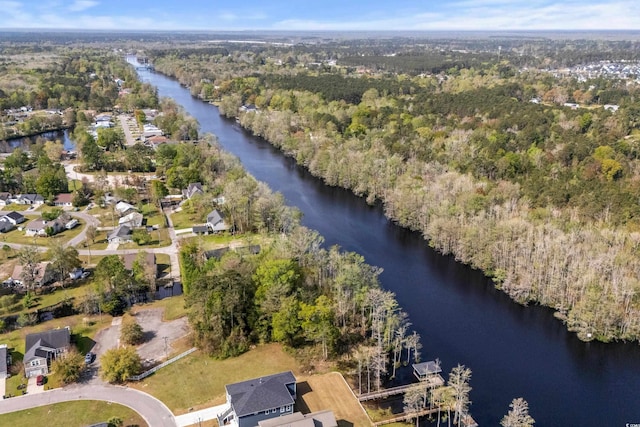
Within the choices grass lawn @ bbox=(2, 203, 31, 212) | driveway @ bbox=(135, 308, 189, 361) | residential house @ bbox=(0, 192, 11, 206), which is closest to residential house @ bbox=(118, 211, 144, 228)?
grass lawn @ bbox=(2, 203, 31, 212)

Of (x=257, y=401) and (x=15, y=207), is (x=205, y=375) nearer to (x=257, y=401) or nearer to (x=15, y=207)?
(x=257, y=401)

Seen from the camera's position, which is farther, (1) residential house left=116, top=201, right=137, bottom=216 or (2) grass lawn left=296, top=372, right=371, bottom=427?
(1) residential house left=116, top=201, right=137, bottom=216

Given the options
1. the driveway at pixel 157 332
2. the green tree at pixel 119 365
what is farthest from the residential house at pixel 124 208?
the green tree at pixel 119 365

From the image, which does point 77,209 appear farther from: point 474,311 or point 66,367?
point 474,311

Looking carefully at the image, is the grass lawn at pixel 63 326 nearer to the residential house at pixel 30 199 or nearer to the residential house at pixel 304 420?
the residential house at pixel 304 420

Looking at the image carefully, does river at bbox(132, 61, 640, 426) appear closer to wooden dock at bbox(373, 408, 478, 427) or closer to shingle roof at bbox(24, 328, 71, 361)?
wooden dock at bbox(373, 408, 478, 427)

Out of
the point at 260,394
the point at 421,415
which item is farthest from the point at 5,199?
the point at 421,415
